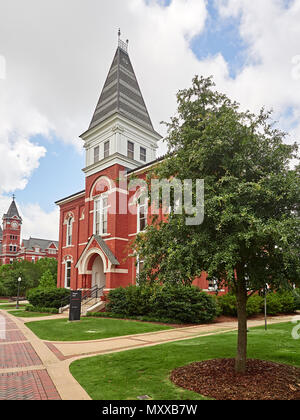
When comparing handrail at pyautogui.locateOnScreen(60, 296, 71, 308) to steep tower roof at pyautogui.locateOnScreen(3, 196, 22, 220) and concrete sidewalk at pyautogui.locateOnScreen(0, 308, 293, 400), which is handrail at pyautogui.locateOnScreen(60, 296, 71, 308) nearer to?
concrete sidewalk at pyautogui.locateOnScreen(0, 308, 293, 400)

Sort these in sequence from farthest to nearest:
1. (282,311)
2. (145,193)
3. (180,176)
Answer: (282,311) < (145,193) < (180,176)

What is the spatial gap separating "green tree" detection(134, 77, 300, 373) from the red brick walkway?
2.87 meters

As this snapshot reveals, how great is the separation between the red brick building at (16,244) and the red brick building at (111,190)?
55.9 metres

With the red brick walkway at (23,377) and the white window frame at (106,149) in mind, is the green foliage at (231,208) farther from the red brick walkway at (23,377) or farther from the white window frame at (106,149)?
the white window frame at (106,149)

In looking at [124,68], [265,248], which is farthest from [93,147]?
[265,248]

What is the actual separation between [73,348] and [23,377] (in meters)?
3.46

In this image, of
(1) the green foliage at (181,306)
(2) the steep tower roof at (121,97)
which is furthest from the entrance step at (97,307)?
(2) the steep tower roof at (121,97)

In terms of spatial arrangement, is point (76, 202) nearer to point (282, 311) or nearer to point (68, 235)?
point (68, 235)

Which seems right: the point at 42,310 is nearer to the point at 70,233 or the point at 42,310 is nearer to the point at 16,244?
the point at 70,233

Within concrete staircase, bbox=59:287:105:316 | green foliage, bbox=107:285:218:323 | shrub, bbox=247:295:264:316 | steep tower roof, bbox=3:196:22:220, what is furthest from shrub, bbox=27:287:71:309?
steep tower roof, bbox=3:196:22:220

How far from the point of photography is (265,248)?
612 centimetres

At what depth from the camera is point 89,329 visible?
47.7 feet

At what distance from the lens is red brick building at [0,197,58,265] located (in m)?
82.4
